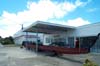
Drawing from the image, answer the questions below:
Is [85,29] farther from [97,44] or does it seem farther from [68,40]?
[68,40]

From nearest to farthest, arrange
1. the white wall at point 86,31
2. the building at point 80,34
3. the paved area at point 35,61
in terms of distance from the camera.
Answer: the paved area at point 35,61, the white wall at point 86,31, the building at point 80,34

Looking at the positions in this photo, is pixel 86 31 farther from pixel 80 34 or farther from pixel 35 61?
pixel 35 61

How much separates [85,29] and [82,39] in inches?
86.2

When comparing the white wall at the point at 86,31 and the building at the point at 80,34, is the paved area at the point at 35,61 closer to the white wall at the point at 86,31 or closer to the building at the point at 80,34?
the building at the point at 80,34

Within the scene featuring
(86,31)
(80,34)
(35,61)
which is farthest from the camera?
(80,34)

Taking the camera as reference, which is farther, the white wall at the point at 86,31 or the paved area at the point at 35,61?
the white wall at the point at 86,31

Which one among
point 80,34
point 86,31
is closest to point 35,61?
point 86,31

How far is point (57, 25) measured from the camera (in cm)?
2562

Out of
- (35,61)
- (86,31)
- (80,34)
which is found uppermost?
(86,31)

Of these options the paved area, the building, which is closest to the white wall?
the building

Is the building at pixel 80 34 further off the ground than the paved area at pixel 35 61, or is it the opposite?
the building at pixel 80 34

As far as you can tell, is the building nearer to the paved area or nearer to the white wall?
the white wall

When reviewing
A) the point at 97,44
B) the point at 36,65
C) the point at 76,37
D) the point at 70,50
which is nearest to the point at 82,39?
the point at 76,37

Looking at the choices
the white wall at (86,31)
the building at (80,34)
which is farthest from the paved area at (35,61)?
the white wall at (86,31)
